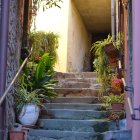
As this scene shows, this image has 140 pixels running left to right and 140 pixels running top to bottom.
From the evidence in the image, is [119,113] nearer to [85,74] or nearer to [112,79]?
[112,79]

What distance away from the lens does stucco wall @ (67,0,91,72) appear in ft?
36.6

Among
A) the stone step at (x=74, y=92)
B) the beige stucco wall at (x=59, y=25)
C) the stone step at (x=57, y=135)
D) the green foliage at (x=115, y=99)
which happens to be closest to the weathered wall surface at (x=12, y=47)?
the stone step at (x=57, y=135)

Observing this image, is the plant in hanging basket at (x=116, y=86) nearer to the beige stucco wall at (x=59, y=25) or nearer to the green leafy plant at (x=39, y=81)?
the green leafy plant at (x=39, y=81)

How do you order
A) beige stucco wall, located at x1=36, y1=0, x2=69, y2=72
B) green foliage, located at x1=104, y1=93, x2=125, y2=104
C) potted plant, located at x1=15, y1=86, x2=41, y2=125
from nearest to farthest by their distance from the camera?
1. potted plant, located at x1=15, y1=86, x2=41, y2=125
2. green foliage, located at x1=104, y1=93, x2=125, y2=104
3. beige stucco wall, located at x1=36, y1=0, x2=69, y2=72

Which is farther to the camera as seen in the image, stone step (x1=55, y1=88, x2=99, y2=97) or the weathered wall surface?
stone step (x1=55, y1=88, x2=99, y2=97)

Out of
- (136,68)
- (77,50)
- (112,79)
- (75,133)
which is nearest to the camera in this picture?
(136,68)

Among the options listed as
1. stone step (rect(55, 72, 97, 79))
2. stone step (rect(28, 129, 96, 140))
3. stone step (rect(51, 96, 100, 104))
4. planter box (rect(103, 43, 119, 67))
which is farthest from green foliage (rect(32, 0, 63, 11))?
stone step (rect(28, 129, 96, 140))

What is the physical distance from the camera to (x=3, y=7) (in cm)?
478

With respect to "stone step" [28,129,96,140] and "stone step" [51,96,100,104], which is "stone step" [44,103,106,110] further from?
"stone step" [28,129,96,140]

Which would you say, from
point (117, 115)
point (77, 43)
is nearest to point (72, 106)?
point (117, 115)

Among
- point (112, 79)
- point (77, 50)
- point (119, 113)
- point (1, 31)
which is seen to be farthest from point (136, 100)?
point (77, 50)

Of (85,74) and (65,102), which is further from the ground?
(85,74)

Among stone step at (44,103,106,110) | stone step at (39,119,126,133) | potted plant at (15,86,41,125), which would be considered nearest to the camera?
potted plant at (15,86,41,125)

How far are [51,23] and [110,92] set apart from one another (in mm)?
4183
